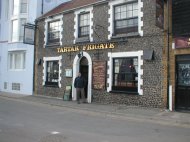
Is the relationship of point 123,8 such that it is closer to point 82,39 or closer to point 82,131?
point 82,39

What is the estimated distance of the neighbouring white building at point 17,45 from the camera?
26656mm

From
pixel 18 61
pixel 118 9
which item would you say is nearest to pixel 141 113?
pixel 118 9

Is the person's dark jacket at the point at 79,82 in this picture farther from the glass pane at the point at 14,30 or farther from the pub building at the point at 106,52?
the glass pane at the point at 14,30

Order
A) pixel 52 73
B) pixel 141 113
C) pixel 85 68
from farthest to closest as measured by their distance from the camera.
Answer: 1. pixel 52 73
2. pixel 85 68
3. pixel 141 113

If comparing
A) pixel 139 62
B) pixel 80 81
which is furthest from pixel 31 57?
pixel 139 62

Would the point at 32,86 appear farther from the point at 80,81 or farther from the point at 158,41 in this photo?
the point at 158,41

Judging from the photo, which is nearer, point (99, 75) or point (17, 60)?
point (99, 75)

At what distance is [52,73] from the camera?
23859 mm

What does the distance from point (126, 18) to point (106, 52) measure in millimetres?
2317

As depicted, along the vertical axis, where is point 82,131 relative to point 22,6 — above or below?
below

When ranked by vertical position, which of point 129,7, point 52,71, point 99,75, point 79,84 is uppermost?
→ point 129,7

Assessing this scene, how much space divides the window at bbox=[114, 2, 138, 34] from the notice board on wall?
2.18 metres

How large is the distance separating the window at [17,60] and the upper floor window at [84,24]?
26.6ft

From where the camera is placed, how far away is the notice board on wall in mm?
19234
